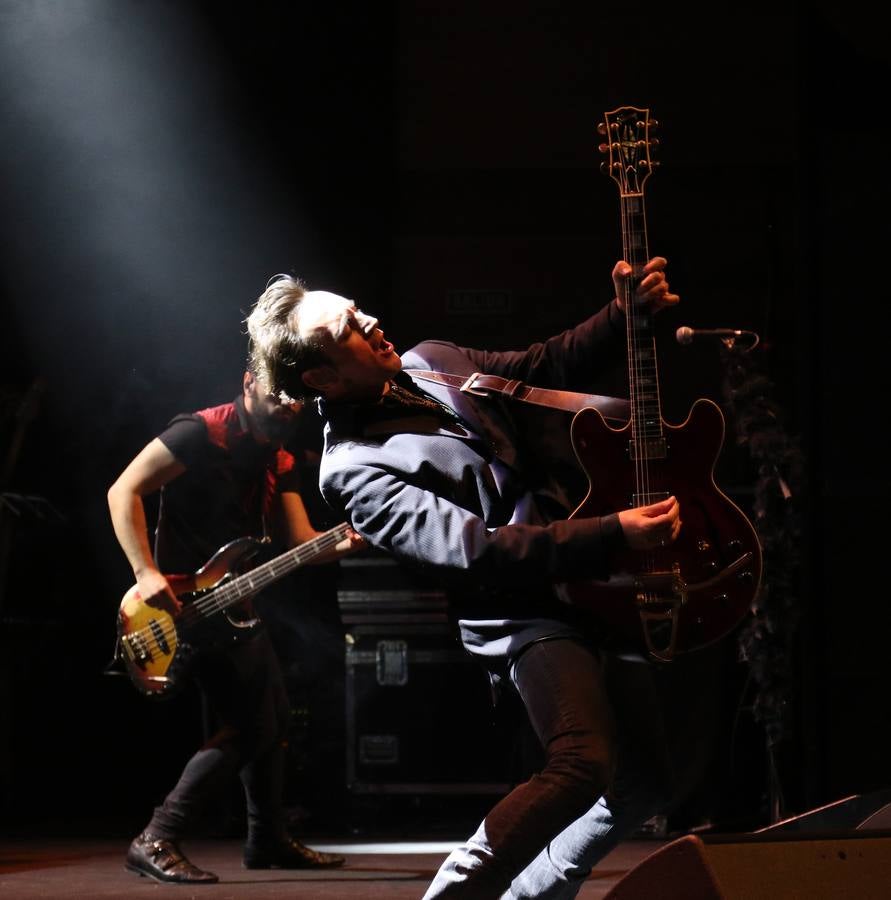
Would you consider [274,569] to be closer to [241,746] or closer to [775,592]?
[241,746]

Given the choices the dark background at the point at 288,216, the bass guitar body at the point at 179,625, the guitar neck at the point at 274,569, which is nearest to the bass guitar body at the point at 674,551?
the guitar neck at the point at 274,569

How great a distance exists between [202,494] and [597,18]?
3660 mm

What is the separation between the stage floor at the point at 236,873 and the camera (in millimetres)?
3986

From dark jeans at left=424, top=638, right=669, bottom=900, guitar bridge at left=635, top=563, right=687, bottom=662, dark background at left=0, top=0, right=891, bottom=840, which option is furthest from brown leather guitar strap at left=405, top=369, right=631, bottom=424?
dark background at left=0, top=0, right=891, bottom=840

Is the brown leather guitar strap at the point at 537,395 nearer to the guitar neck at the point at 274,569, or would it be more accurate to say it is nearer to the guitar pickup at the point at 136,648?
the guitar neck at the point at 274,569

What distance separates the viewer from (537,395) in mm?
2863

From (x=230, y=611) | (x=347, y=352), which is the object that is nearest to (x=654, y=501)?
(x=347, y=352)

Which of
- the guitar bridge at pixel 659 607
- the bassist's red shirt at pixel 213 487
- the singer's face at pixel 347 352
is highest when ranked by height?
the singer's face at pixel 347 352

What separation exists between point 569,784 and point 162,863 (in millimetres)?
2343

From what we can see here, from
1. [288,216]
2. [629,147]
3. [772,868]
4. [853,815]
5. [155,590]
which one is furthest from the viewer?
[288,216]

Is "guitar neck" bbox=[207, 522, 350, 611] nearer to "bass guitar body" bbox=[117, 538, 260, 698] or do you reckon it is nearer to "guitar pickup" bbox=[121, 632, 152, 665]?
"bass guitar body" bbox=[117, 538, 260, 698]

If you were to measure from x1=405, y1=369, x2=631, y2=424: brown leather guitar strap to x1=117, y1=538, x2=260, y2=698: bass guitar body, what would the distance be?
1.87 metres

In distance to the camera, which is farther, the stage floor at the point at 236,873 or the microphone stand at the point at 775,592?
the microphone stand at the point at 775,592

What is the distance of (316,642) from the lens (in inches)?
229
